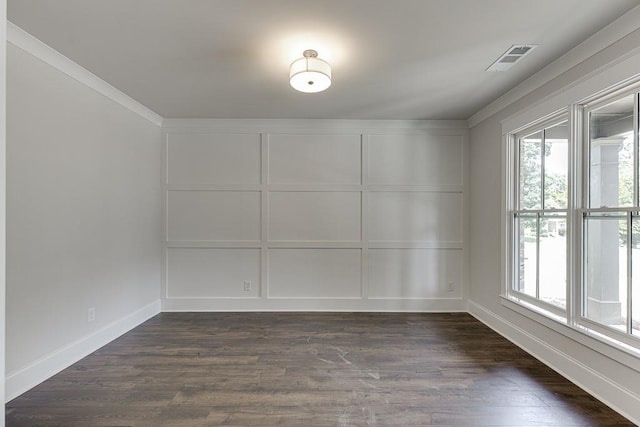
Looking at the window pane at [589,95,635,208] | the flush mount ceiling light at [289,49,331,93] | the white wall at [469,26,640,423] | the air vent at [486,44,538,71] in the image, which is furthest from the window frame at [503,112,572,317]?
the flush mount ceiling light at [289,49,331,93]

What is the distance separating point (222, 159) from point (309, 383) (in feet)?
9.35

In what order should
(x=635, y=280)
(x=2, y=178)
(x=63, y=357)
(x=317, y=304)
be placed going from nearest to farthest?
(x=2, y=178)
(x=635, y=280)
(x=63, y=357)
(x=317, y=304)

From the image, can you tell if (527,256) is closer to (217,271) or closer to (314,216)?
A: (314,216)

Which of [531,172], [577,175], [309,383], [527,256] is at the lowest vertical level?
[309,383]

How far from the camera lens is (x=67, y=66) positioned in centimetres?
257

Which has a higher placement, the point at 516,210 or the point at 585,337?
the point at 516,210

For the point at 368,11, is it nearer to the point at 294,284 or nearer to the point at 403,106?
the point at 403,106

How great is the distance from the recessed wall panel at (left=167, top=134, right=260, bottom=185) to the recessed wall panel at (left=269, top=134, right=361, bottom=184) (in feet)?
0.79

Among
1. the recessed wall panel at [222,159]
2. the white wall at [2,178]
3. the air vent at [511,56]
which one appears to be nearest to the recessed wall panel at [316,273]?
the recessed wall panel at [222,159]

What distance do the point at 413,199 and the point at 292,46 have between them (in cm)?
251

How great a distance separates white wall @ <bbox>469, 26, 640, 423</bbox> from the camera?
79.3 inches

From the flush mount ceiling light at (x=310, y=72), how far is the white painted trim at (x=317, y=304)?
267 centimetres

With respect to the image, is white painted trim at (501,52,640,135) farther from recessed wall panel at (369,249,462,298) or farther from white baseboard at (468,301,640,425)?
white baseboard at (468,301,640,425)

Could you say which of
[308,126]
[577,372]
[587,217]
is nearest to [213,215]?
[308,126]
